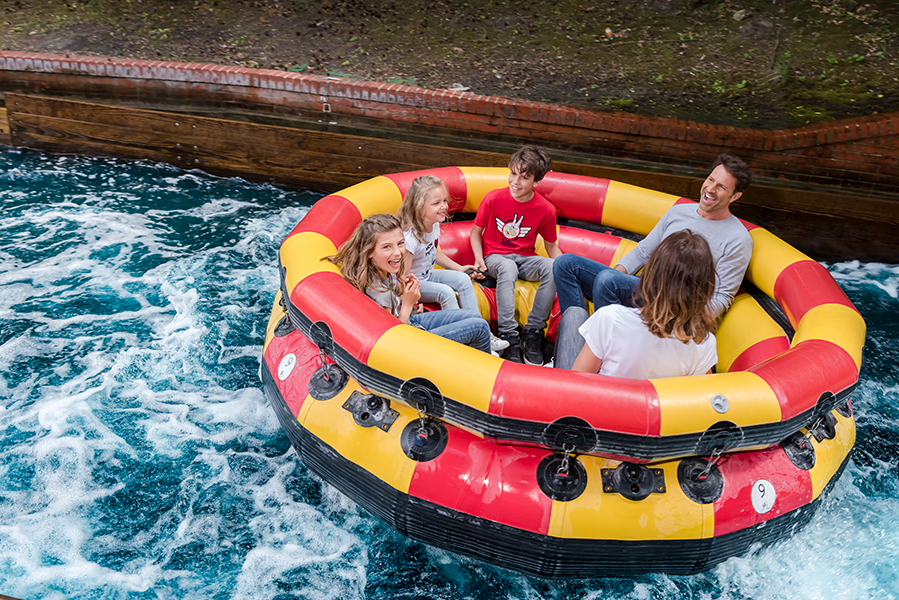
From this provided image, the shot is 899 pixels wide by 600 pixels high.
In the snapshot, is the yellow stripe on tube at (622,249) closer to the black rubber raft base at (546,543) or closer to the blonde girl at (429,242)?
the blonde girl at (429,242)

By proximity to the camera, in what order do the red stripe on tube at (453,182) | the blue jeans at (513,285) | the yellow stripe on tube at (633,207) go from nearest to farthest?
the blue jeans at (513,285), the yellow stripe on tube at (633,207), the red stripe on tube at (453,182)

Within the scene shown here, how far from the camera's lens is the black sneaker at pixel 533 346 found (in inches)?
124

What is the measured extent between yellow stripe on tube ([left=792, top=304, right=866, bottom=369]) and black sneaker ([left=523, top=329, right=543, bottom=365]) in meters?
1.11

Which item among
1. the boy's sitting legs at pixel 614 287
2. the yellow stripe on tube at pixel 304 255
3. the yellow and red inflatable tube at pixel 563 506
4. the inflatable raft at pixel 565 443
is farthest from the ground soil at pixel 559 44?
the yellow and red inflatable tube at pixel 563 506

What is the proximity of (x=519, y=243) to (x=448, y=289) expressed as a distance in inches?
23.0

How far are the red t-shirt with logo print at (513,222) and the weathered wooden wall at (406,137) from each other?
156 centimetres

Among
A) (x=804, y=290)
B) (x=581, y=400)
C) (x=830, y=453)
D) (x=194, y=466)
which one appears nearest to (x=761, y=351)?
(x=804, y=290)

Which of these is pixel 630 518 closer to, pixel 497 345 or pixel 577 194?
pixel 497 345

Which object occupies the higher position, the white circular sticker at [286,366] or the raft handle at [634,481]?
the raft handle at [634,481]

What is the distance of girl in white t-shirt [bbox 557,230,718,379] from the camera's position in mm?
2062

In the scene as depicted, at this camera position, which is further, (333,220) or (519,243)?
(519,243)

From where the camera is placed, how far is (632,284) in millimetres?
2805

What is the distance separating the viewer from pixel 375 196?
11.3 ft

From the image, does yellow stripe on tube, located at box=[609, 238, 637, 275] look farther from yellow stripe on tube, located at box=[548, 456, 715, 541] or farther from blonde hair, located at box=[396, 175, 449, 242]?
yellow stripe on tube, located at box=[548, 456, 715, 541]
